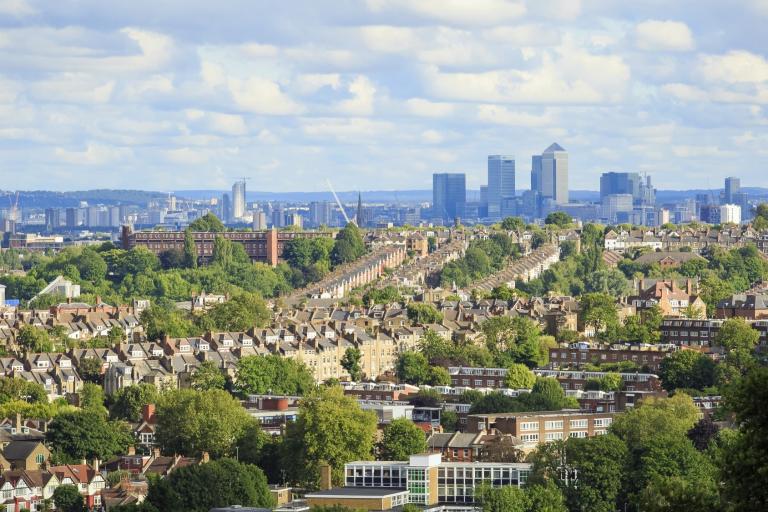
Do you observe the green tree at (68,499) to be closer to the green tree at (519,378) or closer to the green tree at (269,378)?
the green tree at (269,378)

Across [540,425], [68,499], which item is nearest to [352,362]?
[540,425]

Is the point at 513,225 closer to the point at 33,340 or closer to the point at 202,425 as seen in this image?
the point at 33,340

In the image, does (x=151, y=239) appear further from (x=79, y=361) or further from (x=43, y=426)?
(x=43, y=426)

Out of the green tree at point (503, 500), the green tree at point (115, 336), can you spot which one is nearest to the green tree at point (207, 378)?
the green tree at point (115, 336)

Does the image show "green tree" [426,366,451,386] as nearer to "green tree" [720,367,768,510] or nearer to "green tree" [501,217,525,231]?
"green tree" [720,367,768,510]

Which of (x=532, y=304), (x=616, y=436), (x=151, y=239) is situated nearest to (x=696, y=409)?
(x=616, y=436)
